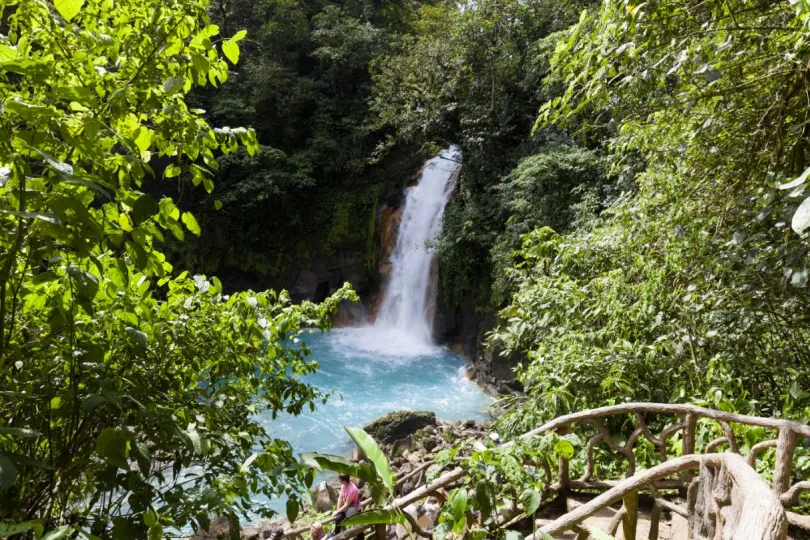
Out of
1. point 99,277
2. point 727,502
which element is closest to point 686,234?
point 727,502

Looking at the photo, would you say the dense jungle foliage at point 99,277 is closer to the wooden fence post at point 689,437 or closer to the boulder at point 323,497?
the wooden fence post at point 689,437

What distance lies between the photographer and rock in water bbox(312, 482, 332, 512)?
272 inches

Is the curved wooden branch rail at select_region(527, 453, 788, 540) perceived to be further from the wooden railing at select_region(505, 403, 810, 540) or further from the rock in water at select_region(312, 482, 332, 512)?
the rock in water at select_region(312, 482, 332, 512)

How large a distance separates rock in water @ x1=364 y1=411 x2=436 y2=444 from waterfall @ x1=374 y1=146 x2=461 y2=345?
5.45m

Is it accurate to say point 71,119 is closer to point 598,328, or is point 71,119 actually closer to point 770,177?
point 770,177

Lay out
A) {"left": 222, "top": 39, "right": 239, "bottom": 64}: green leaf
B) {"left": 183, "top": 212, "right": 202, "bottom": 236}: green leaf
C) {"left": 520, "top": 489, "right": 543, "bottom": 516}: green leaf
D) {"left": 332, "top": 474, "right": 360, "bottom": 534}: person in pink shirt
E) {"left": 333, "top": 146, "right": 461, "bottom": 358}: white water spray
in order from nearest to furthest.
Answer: {"left": 520, "top": 489, "right": 543, "bottom": 516}: green leaf, {"left": 222, "top": 39, "right": 239, "bottom": 64}: green leaf, {"left": 183, "top": 212, "right": 202, "bottom": 236}: green leaf, {"left": 332, "top": 474, "right": 360, "bottom": 534}: person in pink shirt, {"left": 333, "top": 146, "right": 461, "bottom": 358}: white water spray

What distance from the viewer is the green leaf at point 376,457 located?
1.04m

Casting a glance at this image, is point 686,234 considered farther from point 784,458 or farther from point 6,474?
point 6,474

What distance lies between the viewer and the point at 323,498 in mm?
7027

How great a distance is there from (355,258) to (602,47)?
46.3 ft

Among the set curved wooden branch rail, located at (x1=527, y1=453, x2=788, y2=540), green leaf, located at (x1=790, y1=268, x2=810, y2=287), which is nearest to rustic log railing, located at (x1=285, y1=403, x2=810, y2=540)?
curved wooden branch rail, located at (x1=527, y1=453, x2=788, y2=540)

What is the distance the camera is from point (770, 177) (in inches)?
109

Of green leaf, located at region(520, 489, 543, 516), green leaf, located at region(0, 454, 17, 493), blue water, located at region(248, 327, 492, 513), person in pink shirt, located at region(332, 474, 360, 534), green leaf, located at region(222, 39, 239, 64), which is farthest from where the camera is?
blue water, located at region(248, 327, 492, 513)

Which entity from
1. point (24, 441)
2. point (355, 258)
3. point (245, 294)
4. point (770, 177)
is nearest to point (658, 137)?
point (770, 177)
